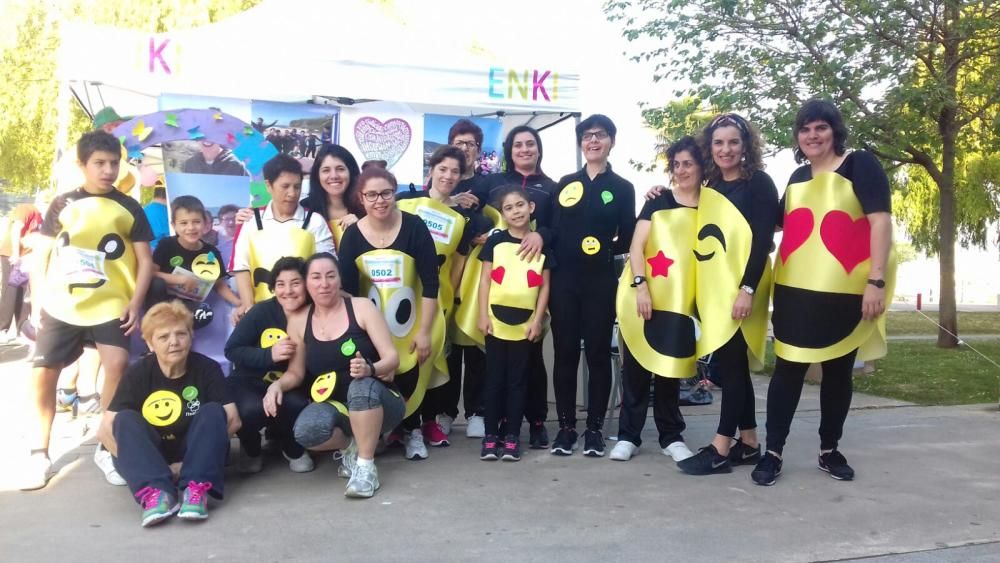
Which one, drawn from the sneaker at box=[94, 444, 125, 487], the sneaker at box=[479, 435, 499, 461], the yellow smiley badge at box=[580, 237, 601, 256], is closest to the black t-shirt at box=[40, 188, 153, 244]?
the sneaker at box=[94, 444, 125, 487]

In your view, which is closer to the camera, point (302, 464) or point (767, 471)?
point (767, 471)

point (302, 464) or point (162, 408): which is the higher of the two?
point (162, 408)

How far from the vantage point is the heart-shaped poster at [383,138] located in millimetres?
6398

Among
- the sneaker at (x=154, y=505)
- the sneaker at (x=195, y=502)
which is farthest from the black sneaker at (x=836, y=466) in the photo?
the sneaker at (x=154, y=505)

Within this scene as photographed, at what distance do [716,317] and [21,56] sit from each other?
15956 mm

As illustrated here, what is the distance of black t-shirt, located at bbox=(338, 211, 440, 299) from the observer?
172 inches

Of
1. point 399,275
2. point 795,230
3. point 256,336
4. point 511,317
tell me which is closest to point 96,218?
point 256,336

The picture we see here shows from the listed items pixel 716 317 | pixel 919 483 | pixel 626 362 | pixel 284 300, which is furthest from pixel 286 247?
pixel 919 483

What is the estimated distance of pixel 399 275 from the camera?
4426 millimetres

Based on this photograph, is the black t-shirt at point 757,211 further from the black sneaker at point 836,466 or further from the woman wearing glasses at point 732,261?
the black sneaker at point 836,466

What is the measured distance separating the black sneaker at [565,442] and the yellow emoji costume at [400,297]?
30.8 inches

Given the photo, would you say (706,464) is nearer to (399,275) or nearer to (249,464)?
(399,275)

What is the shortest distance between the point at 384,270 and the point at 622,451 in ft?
5.22

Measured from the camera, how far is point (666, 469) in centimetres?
437
